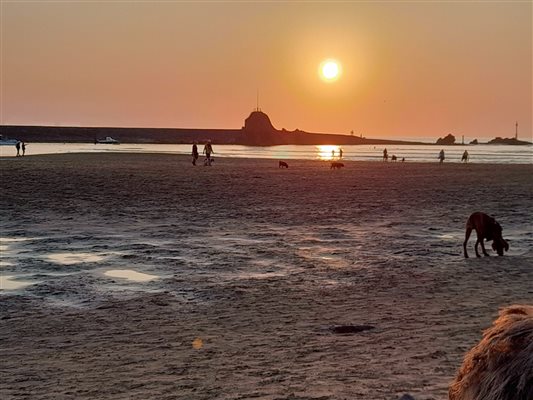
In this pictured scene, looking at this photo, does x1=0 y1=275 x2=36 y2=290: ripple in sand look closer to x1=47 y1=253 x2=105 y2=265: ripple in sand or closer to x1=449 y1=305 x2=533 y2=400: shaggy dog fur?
x1=47 y1=253 x2=105 y2=265: ripple in sand

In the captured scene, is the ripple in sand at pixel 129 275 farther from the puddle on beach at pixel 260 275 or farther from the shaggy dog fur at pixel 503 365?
the shaggy dog fur at pixel 503 365

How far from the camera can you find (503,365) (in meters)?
2.78

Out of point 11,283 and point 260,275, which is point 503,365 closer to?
point 260,275

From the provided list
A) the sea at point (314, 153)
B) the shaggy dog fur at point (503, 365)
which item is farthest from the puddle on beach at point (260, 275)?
the sea at point (314, 153)

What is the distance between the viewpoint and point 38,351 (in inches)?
285

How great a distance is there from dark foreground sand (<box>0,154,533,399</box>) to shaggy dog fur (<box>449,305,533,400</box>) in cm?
261

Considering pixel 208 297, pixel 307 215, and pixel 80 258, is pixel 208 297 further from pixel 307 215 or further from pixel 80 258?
pixel 307 215

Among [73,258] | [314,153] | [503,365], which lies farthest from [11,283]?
[314,153]

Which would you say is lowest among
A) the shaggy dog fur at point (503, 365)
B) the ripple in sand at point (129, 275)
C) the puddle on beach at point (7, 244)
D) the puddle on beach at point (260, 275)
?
the ripple in sand at point (129, 275)

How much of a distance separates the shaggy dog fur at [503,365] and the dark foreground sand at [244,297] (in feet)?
8.55

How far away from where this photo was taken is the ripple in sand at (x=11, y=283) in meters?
10.3

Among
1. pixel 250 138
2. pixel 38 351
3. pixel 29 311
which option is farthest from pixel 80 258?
pixel 250 138

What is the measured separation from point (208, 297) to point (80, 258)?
4.11 metres

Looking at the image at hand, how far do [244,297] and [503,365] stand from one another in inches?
282
